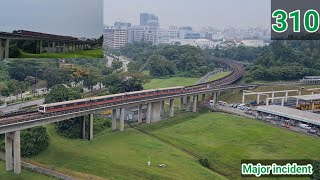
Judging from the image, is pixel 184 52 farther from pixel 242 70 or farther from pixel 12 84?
pixel 12 84

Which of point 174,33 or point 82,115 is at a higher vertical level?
point 174,33

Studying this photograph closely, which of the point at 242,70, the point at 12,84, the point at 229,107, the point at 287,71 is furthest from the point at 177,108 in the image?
the point at 242,70

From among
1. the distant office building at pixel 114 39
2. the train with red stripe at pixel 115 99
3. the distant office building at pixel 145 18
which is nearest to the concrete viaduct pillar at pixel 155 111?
the train with red stripe at pixel 115 99

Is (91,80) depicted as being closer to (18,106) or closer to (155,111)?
(18,106)

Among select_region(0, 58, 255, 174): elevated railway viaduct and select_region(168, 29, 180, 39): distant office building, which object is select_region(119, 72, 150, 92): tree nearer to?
select_region(0, 58, 255, 174): elevated railway viaduct

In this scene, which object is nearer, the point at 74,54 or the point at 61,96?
the point at 74,54

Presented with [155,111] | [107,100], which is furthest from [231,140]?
[107,100]

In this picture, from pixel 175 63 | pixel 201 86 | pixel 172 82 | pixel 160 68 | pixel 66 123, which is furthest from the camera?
pixel 175 63

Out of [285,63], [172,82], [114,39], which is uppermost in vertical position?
Answer: [114,39]
